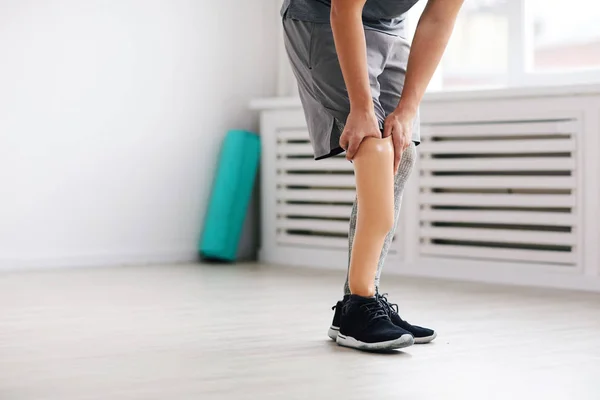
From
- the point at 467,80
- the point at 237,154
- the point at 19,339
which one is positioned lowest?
the point at 19,339

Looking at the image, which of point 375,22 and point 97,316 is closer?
point 375,22

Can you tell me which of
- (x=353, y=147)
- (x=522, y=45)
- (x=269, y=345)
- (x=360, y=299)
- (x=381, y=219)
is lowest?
(x=269, y=345)

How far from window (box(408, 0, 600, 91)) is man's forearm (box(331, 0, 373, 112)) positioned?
1872mm

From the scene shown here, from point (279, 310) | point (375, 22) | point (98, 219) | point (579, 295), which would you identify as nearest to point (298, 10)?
point (375, 22)

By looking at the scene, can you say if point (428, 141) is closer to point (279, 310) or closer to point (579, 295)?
point (579, 295)

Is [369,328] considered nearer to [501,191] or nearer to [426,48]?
[426,48]

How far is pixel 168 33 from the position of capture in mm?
4348

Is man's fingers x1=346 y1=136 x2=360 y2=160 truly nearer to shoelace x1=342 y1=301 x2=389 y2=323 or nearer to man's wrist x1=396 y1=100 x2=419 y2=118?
man's wrist x1=396 y1=100 x2=419 y2=118

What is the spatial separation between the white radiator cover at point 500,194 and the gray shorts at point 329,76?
1394mm

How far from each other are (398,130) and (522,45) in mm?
1956

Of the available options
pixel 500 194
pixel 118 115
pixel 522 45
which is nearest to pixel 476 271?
pixel 500 194

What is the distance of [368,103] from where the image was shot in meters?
2.00

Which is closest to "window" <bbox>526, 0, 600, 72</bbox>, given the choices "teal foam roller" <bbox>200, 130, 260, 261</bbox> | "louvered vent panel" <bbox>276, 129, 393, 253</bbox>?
"louvered vent panel" <bbox>276, 129, 393, 253</bbox>

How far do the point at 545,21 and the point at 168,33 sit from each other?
63.9 inches
